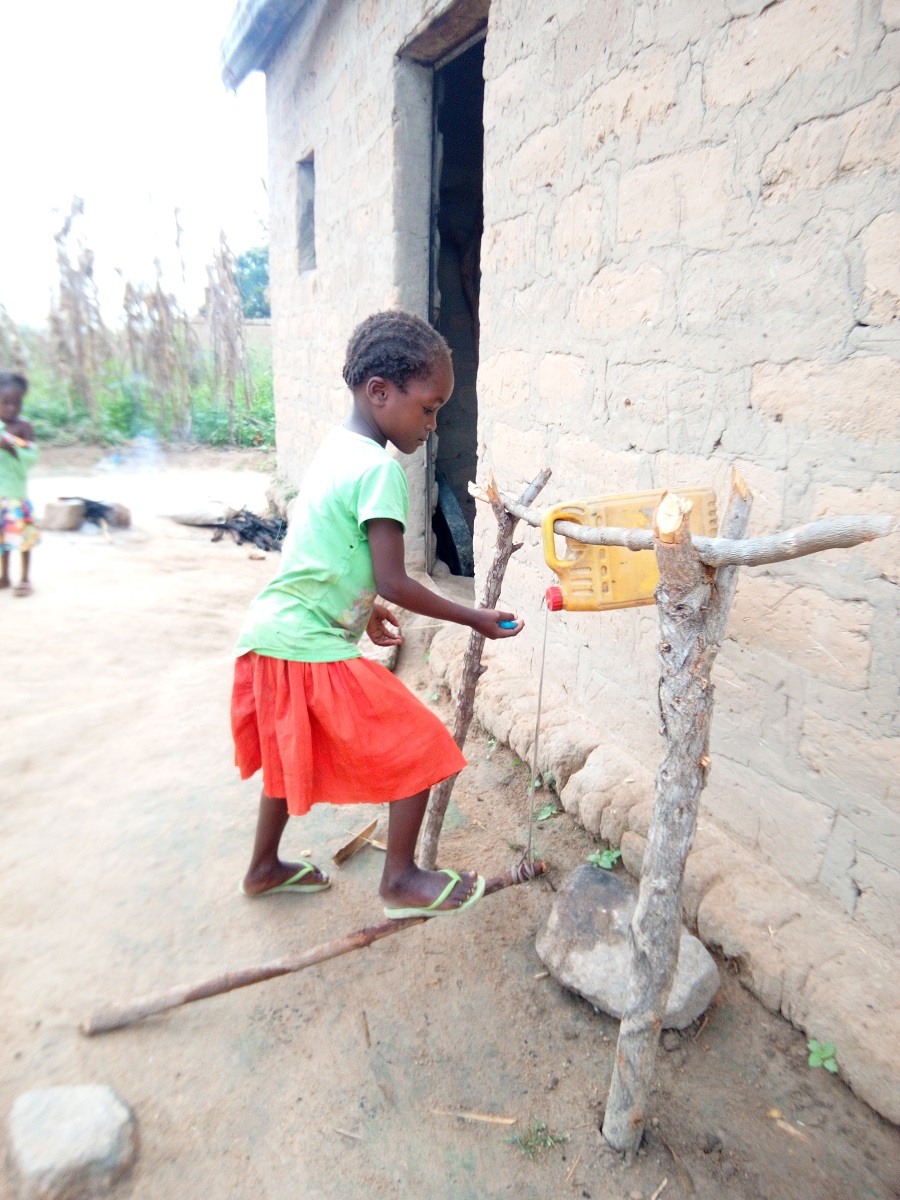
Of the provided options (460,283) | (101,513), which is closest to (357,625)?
(460,283)

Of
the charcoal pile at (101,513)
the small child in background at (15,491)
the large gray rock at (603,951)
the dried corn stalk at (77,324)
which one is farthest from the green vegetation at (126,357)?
the large gray rock at (603,951)

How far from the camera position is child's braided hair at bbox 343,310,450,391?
1.81 meters

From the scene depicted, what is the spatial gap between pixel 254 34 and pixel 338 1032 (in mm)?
6494

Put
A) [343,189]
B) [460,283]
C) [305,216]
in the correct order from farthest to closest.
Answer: [460,283] < [305,216] < [343,189]

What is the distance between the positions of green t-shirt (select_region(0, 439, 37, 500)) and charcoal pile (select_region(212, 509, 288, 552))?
5.90 feet

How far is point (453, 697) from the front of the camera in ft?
11.2

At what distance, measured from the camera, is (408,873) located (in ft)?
6.32

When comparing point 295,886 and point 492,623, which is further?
point 295,886

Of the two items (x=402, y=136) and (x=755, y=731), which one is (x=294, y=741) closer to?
(x=755, y=731)

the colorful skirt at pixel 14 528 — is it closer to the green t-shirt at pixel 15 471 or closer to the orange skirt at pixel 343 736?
the green t-shirt at pixel 15 471

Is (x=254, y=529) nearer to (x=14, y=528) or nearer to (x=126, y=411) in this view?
(x=14, y=528)

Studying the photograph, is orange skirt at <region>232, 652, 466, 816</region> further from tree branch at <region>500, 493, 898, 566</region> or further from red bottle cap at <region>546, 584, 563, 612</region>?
tree branch at <region>500, 493, 898, 566</region>

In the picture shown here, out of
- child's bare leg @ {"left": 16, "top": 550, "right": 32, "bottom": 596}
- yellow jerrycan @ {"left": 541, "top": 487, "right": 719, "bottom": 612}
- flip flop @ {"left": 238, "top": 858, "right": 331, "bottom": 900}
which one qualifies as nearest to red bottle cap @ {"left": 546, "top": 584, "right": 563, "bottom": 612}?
yellow jerrycan @ {"left": 541, "top": 487, "right": 719, "bottom": 612}

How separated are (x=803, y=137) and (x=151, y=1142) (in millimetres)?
2486
